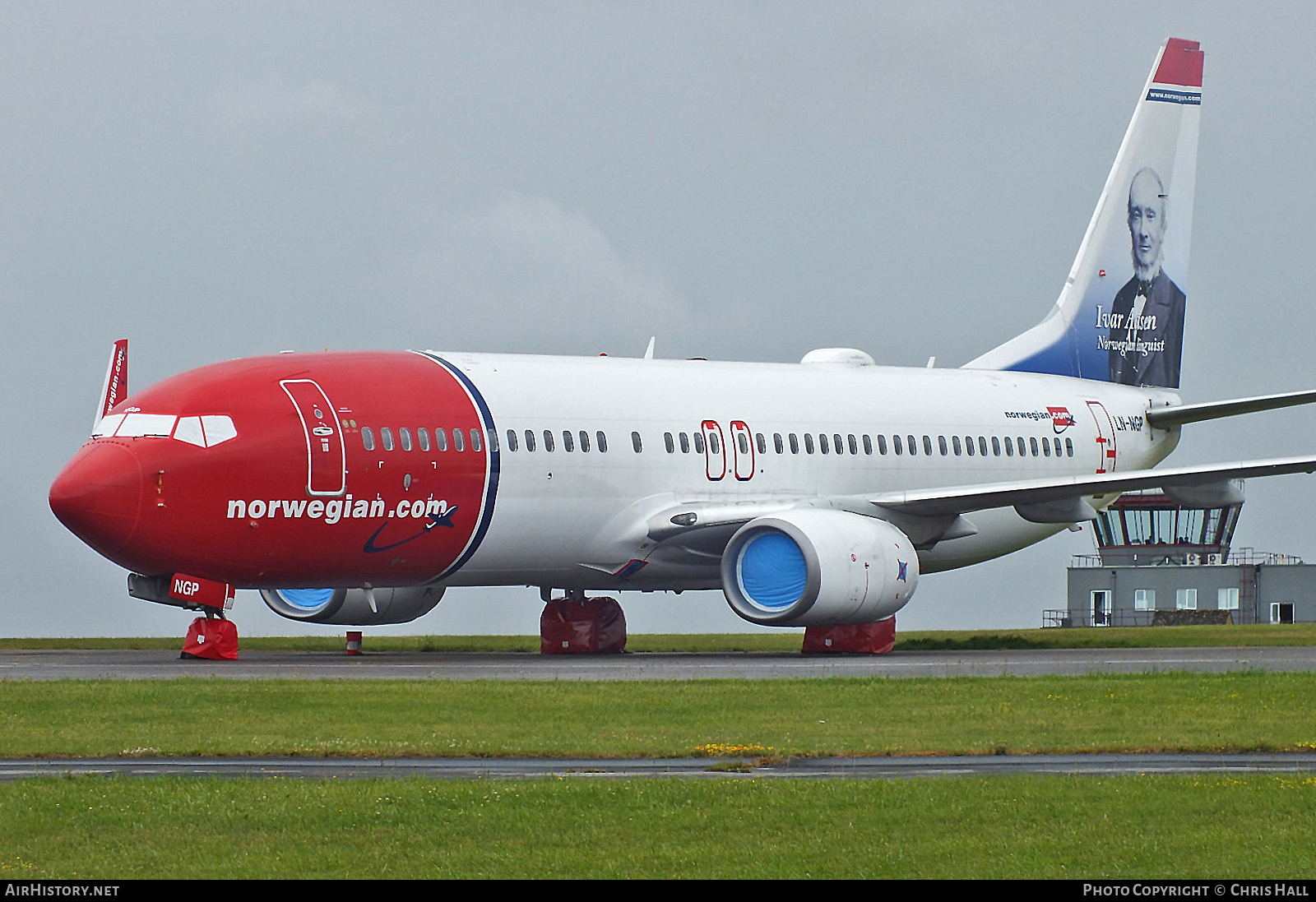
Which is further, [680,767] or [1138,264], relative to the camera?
[1138,264]

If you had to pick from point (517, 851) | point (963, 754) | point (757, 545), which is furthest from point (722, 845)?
point (757, 545)

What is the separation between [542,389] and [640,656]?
4.78 m

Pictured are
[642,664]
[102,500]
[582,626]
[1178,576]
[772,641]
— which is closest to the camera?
[102,500]

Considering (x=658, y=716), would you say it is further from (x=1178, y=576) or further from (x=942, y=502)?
(x=1178, y=576)

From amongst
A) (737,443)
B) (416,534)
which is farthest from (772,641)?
(416,534)

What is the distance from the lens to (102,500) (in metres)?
27.5

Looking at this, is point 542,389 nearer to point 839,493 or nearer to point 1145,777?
point 839,493

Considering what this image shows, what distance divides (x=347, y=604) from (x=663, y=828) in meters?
24.5

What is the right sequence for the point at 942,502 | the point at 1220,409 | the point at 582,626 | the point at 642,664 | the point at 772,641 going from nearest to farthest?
the point at 642,664, the point at 942,502, the point at 582,626, the point at 1220,409, the point at 772,641

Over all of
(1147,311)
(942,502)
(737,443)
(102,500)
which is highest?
(1147,311)

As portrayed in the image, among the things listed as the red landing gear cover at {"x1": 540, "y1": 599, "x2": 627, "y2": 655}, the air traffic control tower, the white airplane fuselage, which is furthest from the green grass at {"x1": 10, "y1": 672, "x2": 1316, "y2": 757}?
the air traffic control tower

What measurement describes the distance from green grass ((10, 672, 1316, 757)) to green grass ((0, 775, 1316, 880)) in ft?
8.17

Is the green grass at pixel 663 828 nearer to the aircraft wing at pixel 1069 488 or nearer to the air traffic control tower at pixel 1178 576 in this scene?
the aircraft wing at pixel 1069 488

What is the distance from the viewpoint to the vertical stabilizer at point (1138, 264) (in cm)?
4369
